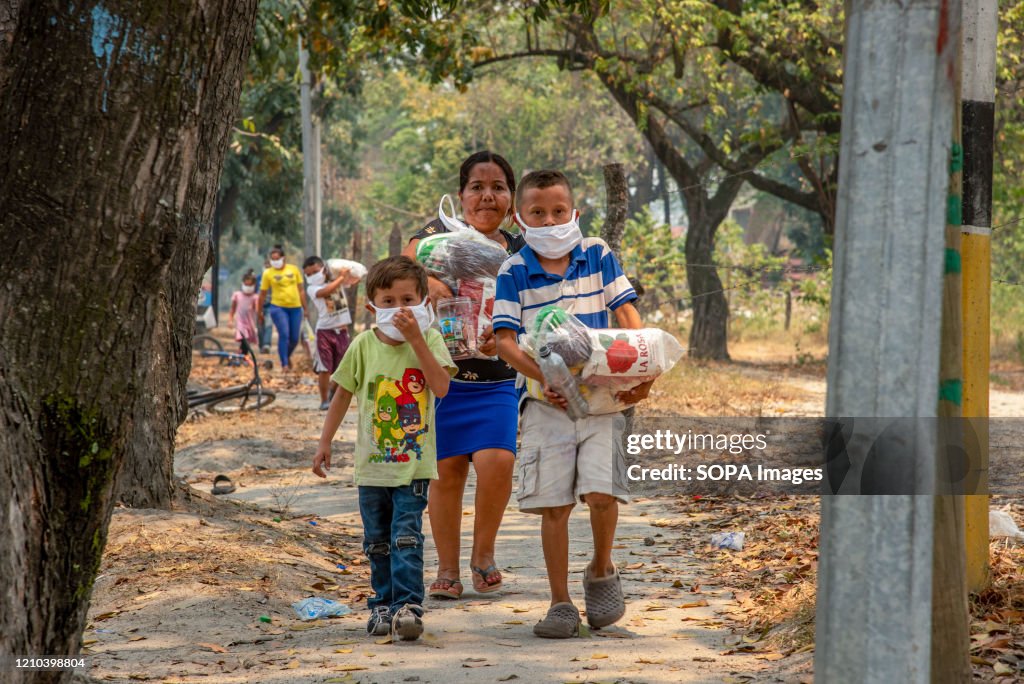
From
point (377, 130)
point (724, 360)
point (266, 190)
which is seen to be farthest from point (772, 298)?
point (377, 130)

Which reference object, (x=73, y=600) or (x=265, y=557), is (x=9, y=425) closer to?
(x=73, y=600)

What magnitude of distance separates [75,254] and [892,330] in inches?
84.7

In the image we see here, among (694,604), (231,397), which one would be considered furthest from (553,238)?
(231,397)

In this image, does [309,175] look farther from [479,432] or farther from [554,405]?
[554,405]

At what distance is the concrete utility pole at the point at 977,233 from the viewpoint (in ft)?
14.8

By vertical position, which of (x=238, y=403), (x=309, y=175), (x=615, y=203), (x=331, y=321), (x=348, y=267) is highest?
(x=309, y=175)

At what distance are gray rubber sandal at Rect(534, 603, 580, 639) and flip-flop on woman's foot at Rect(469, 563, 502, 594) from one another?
2.91 ft

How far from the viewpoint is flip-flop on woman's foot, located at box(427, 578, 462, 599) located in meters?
5.76

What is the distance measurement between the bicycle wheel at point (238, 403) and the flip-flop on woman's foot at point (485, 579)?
8.75 meters

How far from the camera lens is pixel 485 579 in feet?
19.2

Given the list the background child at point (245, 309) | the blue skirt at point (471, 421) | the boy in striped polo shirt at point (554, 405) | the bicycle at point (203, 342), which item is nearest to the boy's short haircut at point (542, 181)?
the boy in striped polo shirt at point (554, 405)

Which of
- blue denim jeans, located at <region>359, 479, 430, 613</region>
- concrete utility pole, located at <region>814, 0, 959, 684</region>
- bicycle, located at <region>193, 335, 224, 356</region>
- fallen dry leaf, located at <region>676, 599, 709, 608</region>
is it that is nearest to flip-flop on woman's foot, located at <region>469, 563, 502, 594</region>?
blue denim jeans, located at <region>359, 479, 430, 613</region>

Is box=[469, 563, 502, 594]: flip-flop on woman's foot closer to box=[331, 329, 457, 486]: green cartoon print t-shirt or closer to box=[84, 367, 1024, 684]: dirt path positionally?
box=[84, 367, 1024, 684]: dirt path

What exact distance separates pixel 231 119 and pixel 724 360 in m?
20.6
